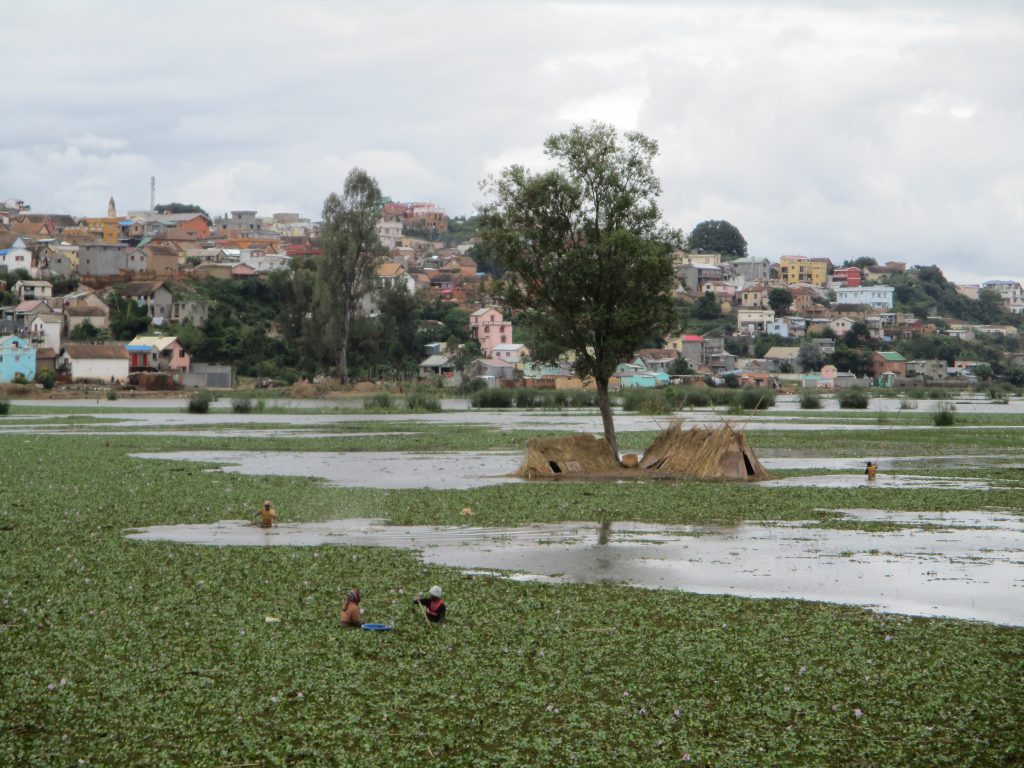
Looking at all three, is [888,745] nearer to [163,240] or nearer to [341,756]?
[341,756]

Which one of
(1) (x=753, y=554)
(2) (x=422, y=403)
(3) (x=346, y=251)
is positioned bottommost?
(2) (x=422, y=403)

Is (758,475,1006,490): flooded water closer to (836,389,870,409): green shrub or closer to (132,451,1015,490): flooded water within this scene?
(132,451,1015,490): flooded water

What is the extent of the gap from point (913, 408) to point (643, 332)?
52.9 meters

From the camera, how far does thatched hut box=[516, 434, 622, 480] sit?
34.1 m

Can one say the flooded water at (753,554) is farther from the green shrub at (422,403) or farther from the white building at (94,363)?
the white building at (94,363)

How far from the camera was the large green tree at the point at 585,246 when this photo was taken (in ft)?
119

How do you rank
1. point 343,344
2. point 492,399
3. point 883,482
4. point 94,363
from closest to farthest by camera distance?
point 883,482
point 492,399
point 343,344
point 94,363

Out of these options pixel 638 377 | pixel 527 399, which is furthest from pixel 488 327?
pixel 527 399

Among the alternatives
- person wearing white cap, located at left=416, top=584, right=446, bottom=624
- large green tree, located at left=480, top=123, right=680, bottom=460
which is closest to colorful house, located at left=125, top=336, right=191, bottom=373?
large green tree, located at left=480, top=123, right=680, bottom=460

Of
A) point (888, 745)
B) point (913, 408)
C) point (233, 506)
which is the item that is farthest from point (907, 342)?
point (888, 745)

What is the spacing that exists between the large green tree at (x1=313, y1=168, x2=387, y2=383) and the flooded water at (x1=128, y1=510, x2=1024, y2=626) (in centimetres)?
8626

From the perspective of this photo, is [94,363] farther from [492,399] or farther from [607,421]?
[607,421]

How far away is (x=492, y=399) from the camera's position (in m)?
91.4

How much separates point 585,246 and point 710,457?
7563 millimetres
